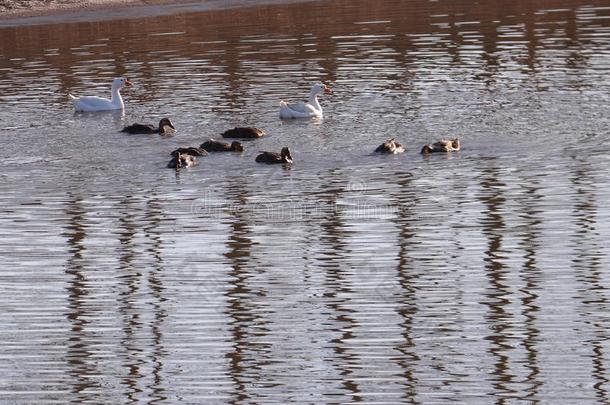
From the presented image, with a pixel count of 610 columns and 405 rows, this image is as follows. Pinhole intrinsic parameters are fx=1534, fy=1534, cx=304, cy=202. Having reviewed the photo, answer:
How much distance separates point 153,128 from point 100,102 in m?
3.50

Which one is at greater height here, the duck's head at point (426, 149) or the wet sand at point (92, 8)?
the wet sand at point (92, 8)

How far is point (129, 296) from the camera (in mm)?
14555

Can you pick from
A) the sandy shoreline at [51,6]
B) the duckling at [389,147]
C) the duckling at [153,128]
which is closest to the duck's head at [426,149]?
the duckling at [389,147]

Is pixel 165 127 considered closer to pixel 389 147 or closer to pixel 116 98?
pixel 116 98

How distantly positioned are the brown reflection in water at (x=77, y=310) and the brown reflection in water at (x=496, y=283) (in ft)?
10.5

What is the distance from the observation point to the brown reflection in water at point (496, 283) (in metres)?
12.0

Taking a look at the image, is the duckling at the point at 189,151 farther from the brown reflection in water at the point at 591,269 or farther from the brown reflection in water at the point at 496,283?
the brown reflection in water at the point at 591,269

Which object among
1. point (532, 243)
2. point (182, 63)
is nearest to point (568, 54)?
point (182, 63)

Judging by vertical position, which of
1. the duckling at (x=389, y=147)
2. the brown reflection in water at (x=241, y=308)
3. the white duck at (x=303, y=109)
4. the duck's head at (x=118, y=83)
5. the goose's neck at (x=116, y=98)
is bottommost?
the brown reflection in water at (x=241, y=308)

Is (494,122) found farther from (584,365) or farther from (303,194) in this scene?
(584,365)

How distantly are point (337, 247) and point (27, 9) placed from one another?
32.2m

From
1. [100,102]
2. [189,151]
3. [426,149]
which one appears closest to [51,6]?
[100,102]

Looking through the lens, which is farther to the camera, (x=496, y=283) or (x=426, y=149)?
(x=426, y=149)

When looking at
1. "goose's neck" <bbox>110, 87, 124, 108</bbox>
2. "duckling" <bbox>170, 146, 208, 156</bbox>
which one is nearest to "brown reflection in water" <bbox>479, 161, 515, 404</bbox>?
"duckling" <bbox>170, 146, 208, 156</bbox>
